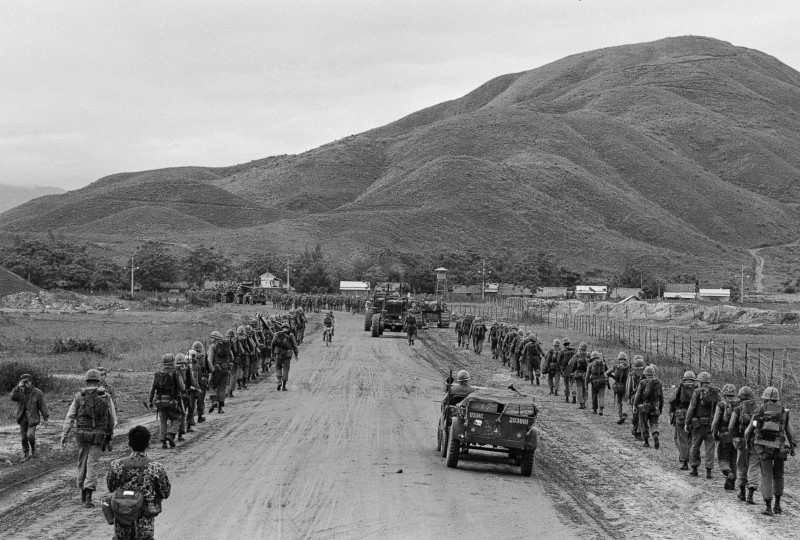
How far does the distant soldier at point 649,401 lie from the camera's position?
21.0 meters

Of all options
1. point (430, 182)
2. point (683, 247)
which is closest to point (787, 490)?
point (683, 247)

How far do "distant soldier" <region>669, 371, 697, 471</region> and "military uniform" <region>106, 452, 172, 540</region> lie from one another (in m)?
11.3

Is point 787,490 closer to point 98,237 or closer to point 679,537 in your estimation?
point 679,537

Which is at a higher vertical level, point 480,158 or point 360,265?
point 480,158

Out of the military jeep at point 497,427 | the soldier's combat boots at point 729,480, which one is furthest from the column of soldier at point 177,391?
the soldier's combat boots at point 729,480

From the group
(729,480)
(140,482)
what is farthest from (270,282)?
(140,482)

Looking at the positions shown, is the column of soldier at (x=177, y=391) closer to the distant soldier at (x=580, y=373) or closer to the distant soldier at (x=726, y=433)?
the distant soldier at (x=580, y=373)

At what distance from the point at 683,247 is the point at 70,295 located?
9434cm

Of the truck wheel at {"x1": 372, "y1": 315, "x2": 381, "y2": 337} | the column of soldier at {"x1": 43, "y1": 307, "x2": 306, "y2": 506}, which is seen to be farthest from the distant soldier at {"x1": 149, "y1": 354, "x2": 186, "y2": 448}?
the truck wheel at {"x1": 372, "y1": 315, "x2": 381, "y2": 337}

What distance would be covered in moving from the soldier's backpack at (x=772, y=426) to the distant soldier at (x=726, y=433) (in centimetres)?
98

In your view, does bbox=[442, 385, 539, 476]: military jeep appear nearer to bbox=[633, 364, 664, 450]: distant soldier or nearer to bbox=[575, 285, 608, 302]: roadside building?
bbox=[633, 364, 664, 450]: distant soldier

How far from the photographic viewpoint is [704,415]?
1792cm

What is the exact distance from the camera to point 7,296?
89188mm

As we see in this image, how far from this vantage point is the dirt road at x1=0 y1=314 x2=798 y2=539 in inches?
528
